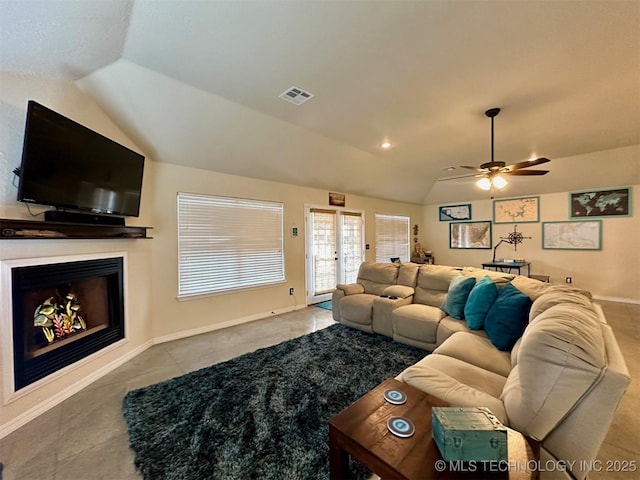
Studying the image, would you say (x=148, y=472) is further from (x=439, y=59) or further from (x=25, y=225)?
(x=439, y=59)

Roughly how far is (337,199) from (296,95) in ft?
10.1

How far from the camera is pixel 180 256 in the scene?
3.61 meters

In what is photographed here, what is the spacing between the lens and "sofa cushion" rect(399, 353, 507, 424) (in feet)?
4.34

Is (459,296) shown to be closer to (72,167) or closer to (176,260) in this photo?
(176,260)

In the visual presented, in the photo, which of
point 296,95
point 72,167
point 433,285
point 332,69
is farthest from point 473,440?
point 72,167

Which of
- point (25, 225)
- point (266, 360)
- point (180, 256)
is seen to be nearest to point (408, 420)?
point (266, 360)

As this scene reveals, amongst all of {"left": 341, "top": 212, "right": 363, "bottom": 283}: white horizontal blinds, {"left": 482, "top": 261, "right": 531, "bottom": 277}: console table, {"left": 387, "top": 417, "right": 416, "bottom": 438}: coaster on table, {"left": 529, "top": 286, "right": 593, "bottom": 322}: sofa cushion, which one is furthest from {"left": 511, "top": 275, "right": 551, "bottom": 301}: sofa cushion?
{"left": 482, "top": 261, "right": 531, "bottom": 277}: console table

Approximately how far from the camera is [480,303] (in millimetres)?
Answer: 2445

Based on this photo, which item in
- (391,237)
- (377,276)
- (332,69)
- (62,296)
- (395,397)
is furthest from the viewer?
(391,237)

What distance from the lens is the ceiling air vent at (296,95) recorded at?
2.62 meters

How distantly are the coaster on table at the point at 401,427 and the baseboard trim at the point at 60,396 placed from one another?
2.66m

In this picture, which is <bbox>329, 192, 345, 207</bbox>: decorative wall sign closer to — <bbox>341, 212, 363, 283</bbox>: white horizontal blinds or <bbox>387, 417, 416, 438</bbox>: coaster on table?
<bbox>341, 212, 363, 283</bbox>: white horizontal blinds

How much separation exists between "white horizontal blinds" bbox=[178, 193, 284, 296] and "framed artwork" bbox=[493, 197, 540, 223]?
5.79 meters

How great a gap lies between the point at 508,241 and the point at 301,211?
551 cm
